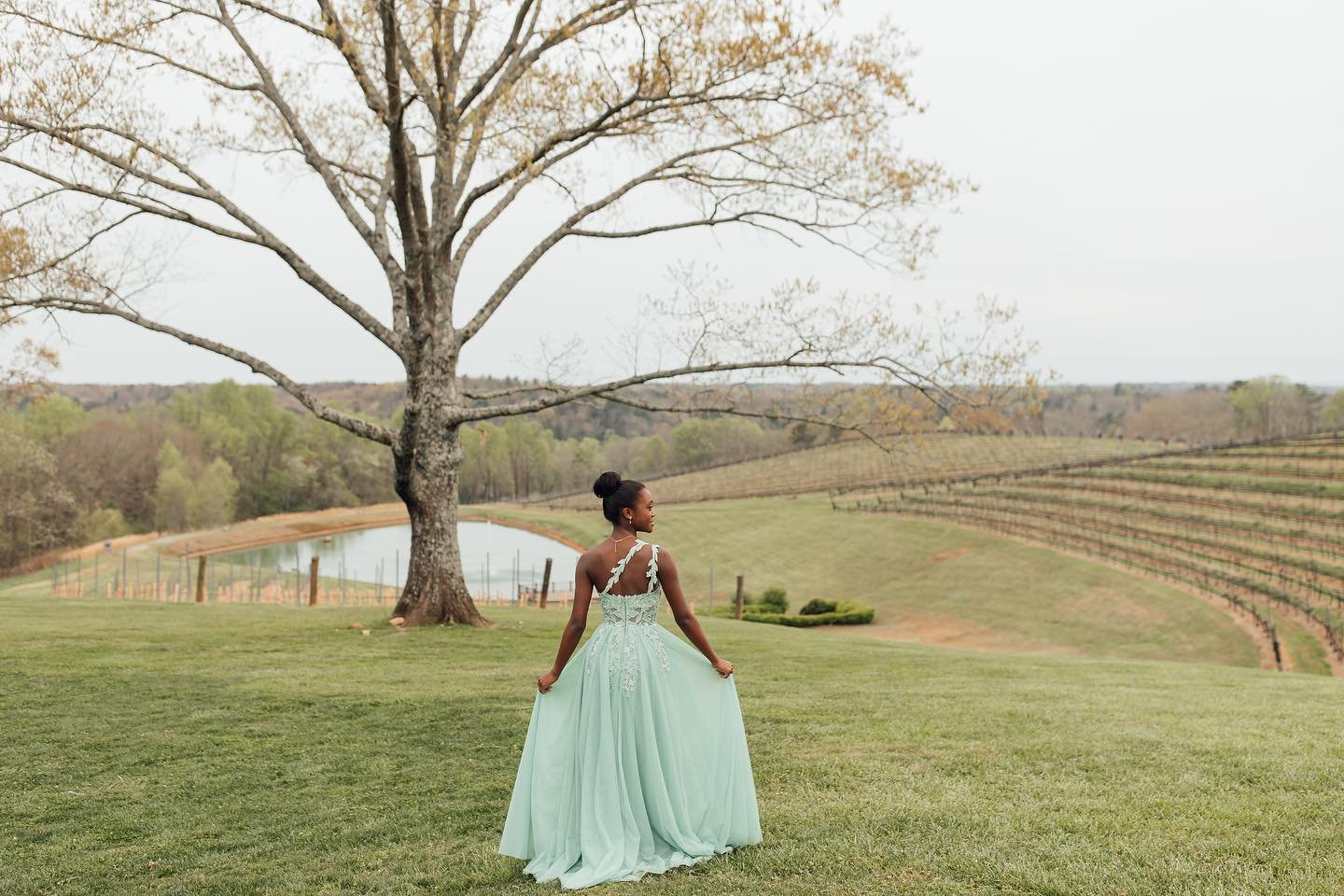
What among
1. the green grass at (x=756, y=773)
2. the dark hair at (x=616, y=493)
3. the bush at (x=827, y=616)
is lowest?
the bush at (x=827, y=616)

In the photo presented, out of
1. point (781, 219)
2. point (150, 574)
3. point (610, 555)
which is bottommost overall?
point (150, 574)

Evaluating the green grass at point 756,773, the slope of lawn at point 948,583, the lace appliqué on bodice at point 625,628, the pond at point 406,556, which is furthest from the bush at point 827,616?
the lace appliqué on bodice at point 625,628

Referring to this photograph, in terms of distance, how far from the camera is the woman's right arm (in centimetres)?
530

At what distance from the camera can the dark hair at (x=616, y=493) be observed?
17.5 ft

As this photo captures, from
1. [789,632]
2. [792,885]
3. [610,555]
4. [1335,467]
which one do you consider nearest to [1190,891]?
[792,885]

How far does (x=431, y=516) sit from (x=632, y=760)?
10583mm

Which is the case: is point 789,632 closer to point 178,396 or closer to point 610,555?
point 610,555

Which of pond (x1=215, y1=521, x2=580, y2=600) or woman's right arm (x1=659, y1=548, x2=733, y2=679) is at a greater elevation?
woman's right arm (x1=659, y1=548, x2=733, y2=679)

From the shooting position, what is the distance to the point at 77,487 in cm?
6681

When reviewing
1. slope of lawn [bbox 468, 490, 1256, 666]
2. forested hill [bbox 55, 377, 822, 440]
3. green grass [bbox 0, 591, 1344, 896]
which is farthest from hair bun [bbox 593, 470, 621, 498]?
forested hill [bbox 55, 377, 822, 440]

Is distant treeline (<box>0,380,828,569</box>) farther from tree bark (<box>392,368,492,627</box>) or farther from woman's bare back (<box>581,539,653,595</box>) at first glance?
woman's bare back (<box>581,539,653,595</box>)

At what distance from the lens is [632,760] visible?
530cm

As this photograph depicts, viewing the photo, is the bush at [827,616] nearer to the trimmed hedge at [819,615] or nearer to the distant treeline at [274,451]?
the trimmed hedge at [819,615]

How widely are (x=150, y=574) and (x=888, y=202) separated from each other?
117ft
